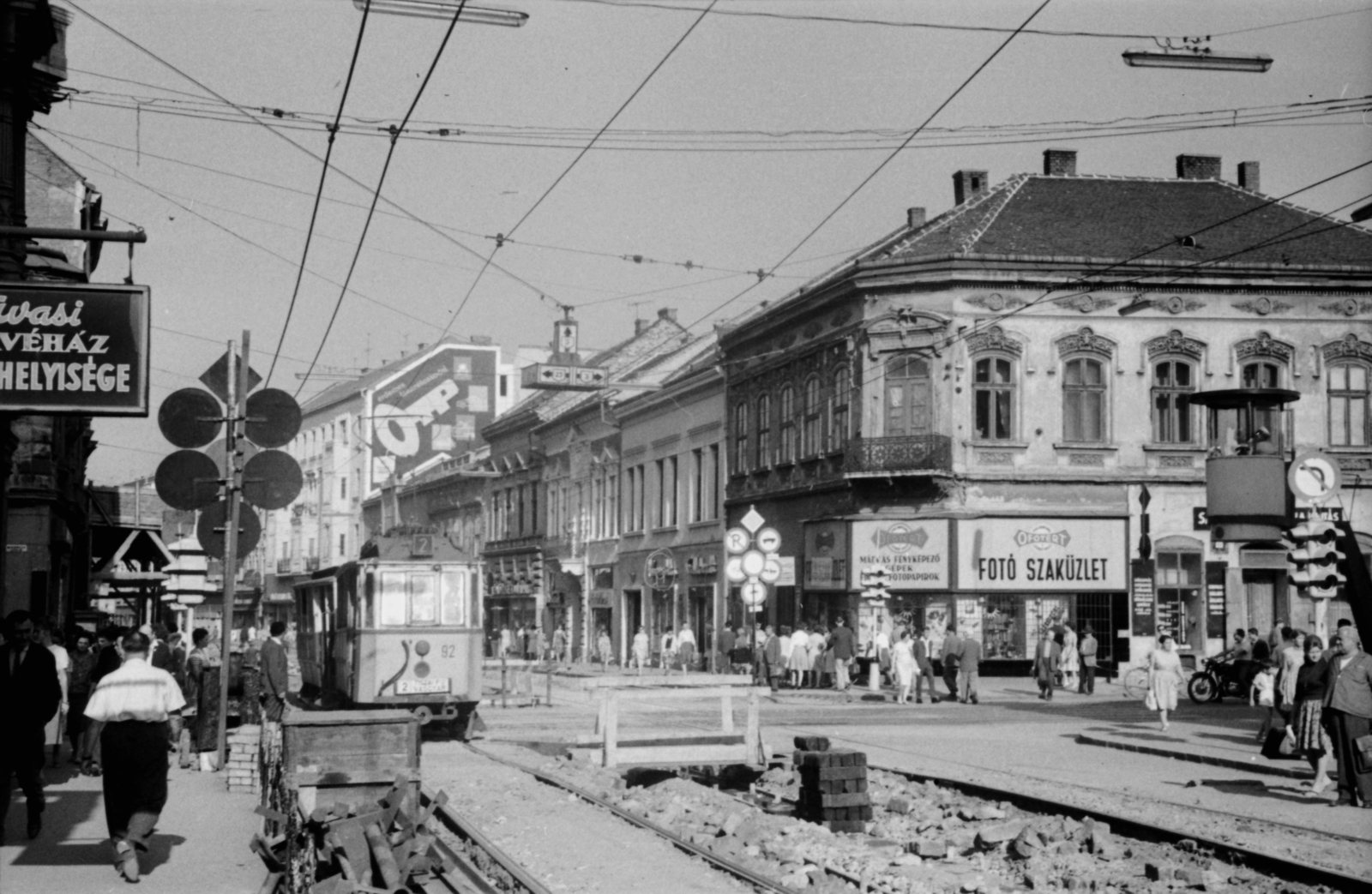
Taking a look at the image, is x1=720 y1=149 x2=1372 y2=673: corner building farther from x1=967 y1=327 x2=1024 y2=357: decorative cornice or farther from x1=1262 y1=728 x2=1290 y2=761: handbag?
x1=1262 y1=728 x2=1290 y2=761: handbag

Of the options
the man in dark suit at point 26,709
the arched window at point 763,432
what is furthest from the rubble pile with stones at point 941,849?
the arched window at point 763,432

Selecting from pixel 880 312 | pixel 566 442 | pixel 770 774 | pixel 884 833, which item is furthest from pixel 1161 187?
pixel 884 833

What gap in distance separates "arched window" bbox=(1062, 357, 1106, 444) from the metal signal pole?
3094 centimetres

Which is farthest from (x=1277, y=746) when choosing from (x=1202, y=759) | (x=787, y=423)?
(x=787, y=423)

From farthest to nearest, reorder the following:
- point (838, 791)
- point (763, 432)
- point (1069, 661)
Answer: point (763, 432) < point (1069, 661) < point (838, 791)

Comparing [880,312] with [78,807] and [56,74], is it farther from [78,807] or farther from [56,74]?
[78,807]

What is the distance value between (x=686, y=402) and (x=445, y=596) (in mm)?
32895

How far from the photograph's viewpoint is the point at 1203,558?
45594 millimetres

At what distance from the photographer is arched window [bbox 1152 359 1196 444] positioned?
151ft

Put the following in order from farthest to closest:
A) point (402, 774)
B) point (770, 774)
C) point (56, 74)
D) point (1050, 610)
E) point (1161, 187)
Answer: point (1161, 187)
point (1050, 610)
point (56, 74)
point (770, 774)
point (402, 774)

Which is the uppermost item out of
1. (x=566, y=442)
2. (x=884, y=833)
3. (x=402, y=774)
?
(x=566, y=442)

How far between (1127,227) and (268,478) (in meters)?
34.9

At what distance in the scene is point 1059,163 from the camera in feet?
169

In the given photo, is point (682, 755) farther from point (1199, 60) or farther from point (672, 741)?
point (1199, 60)
